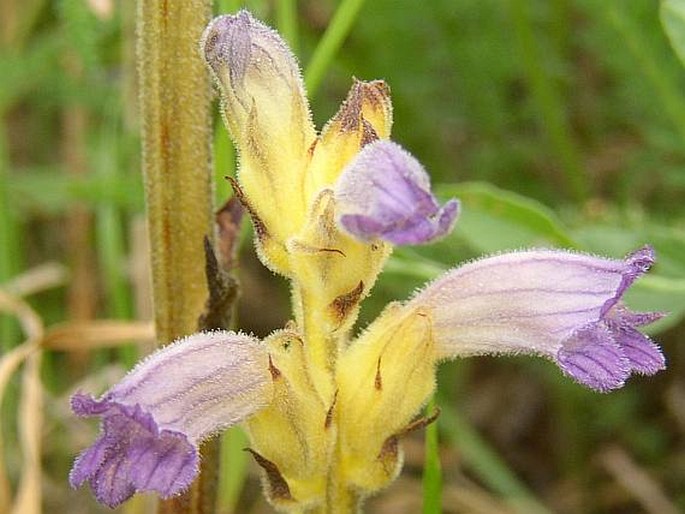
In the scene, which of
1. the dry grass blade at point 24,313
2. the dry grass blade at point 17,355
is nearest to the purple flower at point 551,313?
the dry grass blade at point 17,355

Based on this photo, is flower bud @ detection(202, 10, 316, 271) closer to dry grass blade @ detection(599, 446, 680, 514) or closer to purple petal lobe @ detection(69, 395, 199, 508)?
purple petal lobe @ detection(69, 395, 199, 508)

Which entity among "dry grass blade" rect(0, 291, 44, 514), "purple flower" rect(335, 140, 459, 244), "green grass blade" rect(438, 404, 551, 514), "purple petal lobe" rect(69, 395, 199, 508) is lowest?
"green grass blade" rect(438, 404, 551, 514)

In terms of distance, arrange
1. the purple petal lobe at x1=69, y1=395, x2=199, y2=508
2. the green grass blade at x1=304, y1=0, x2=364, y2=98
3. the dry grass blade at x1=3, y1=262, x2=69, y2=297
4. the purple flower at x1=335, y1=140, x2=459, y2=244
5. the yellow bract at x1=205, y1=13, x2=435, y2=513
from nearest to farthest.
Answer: the purple flower at x1=335, y1=140, x2=459, y2=244 < the purple petal lobe at x1=69, y1=395, x2=199, y2=508 < the yellow bract at x1=205, y1=13, x2=435, y2=513 < the green grass blade at x1=304, y1=0, x2=364, y2=98 < the dry grass blade at x1=3, y1=262, x2=69, y2=297

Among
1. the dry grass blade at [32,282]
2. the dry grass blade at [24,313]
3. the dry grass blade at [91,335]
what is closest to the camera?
→ the dry grass blade at [91,335]

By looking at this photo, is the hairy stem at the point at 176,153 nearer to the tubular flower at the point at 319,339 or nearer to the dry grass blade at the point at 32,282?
the tubular flower at the point at 319,339

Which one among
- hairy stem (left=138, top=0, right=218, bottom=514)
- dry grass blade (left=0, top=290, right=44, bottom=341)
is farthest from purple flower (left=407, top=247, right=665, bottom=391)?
dry grass blade (left=0, top=290, right=44, bottom=341)

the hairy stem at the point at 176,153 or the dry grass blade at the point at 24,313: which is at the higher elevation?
the hairy stem at the point at 176,153

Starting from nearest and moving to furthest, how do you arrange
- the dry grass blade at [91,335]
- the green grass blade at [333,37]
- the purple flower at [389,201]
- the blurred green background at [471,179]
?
the purple flower at [389,201]
the green grass blade at [333,37]
the dry grass blade at [91,335]
the blurred green background at [471,179]

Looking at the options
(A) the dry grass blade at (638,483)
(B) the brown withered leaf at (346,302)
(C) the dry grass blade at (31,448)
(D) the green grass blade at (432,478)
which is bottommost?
(A) the dry grass blade at (638,483)
